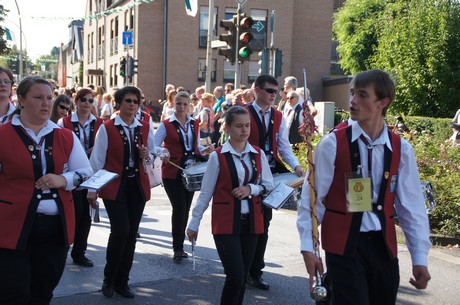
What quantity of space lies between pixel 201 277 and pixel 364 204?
11.6 feet

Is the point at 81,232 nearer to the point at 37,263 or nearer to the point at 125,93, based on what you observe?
the point at 125,93

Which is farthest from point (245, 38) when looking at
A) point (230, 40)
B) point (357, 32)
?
point (357, 32)

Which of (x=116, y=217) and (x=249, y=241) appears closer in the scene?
(x=249, y=241)

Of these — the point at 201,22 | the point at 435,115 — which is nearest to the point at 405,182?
the point at 435,115

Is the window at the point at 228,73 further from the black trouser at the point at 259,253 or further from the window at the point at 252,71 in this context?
the black trouser at the point at 259,253

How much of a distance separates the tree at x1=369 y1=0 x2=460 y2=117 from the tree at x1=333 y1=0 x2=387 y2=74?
11948 mm

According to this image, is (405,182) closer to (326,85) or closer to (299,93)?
(299,93)

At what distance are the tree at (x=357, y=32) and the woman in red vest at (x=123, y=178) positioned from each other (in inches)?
1357

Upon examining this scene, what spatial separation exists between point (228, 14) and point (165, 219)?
30.4 m

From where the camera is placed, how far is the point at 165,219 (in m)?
9.80

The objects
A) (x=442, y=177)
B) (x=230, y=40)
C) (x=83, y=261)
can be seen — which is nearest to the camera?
(x=83, y=261)

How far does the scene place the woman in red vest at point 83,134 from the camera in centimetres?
703

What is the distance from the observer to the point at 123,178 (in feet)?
19.1

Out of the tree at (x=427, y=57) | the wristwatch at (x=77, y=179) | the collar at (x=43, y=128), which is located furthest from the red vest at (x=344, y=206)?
the tree at (x=427, y=57)
